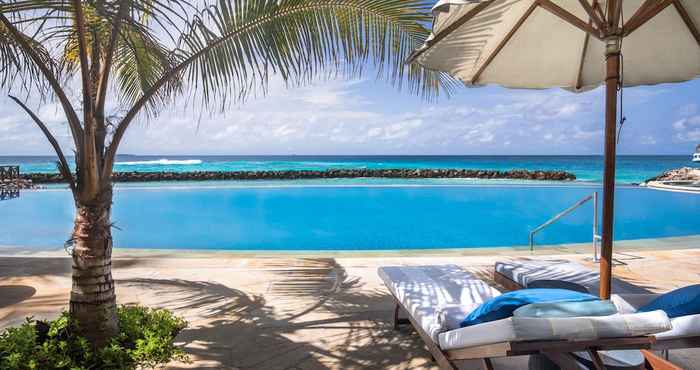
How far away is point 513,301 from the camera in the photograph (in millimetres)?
1888

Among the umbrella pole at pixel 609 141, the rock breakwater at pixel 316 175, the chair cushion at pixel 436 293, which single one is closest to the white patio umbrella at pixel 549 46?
the umbrella pole at pixel 609 141

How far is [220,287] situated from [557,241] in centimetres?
812

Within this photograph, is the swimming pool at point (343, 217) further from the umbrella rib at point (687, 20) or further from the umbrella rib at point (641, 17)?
the umbrella rib at point (641, 17)

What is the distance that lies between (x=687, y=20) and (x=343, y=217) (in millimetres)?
9974

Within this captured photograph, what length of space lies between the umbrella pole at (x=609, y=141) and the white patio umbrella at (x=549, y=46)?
0.43 meters

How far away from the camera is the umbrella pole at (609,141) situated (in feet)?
7.91

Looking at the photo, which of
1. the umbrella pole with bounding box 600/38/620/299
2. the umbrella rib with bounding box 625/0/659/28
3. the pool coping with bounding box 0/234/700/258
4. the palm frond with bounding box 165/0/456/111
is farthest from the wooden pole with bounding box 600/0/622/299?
the pool coping with bounding box 0/234/700/258

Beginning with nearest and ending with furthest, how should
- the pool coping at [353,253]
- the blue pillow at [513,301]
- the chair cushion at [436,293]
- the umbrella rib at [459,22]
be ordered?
the blue pillow at [513,301]
the chair cushion at [436,293]
the umbrella rib at [459,22]
the pool coping at [353,253]

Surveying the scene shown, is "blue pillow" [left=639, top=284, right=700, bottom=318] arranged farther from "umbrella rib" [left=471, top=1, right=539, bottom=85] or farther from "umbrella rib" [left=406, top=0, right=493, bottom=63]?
"umbrella rib" [left=471, top=1, right=539, bottom=85]

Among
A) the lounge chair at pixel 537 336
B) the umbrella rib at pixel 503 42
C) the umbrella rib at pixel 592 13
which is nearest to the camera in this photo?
the lounge chair at pixel 537 336

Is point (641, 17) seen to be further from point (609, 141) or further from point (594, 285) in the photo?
point (594, 285)

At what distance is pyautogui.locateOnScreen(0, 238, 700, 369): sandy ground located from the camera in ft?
9.18

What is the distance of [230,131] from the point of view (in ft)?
162

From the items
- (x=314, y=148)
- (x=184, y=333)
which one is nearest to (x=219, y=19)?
(x=184, y=333)
